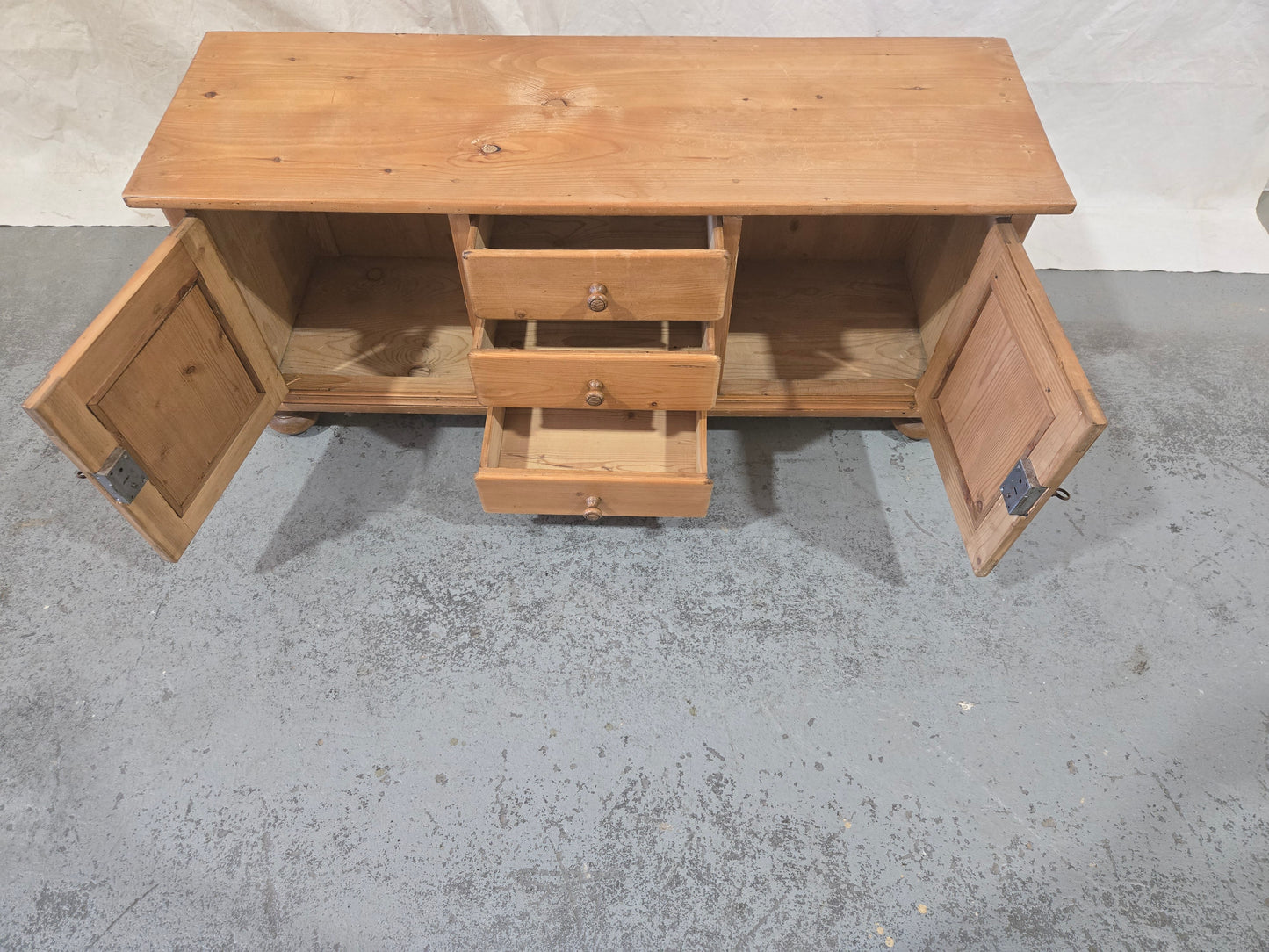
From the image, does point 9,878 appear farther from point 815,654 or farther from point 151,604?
point 815,654

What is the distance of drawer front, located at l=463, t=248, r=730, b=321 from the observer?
3.44ft

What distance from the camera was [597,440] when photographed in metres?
1.33

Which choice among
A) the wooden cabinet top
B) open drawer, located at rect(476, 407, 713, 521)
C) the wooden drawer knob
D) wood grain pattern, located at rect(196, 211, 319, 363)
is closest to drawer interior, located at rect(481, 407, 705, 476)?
open drawer, located at rect(476, 407, 713, 521)

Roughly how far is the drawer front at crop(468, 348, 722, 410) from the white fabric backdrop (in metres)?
0.99

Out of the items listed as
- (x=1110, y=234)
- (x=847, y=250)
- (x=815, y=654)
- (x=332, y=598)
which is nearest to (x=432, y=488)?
(x=332, y=598)

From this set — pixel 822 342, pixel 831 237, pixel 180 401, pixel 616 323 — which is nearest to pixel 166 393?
pixel 180 401

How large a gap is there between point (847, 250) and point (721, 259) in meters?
0.69

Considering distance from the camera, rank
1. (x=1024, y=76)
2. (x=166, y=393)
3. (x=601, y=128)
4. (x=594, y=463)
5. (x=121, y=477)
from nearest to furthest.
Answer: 1. (x=121, y=477)
2. (x=166, y=393)
3. (x=601, y=128)
4. (x=594, y=463)
5. (x=1024, y=76)

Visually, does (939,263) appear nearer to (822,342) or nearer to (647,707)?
(822,342)

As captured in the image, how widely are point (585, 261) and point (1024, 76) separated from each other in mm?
1383

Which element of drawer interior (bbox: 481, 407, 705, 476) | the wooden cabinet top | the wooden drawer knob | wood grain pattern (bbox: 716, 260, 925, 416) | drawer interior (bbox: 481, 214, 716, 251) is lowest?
wood grain pattern (bbox: 716, 260, 925, 416)

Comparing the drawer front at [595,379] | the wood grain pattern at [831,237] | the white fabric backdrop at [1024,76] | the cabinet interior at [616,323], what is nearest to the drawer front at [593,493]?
the drawer front at [595,379]

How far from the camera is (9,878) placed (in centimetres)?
107

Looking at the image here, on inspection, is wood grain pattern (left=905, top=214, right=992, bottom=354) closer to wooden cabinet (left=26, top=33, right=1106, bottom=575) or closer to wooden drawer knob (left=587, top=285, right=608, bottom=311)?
wooden cabinet (left=26, top=33, right=1106, bottom=575)
